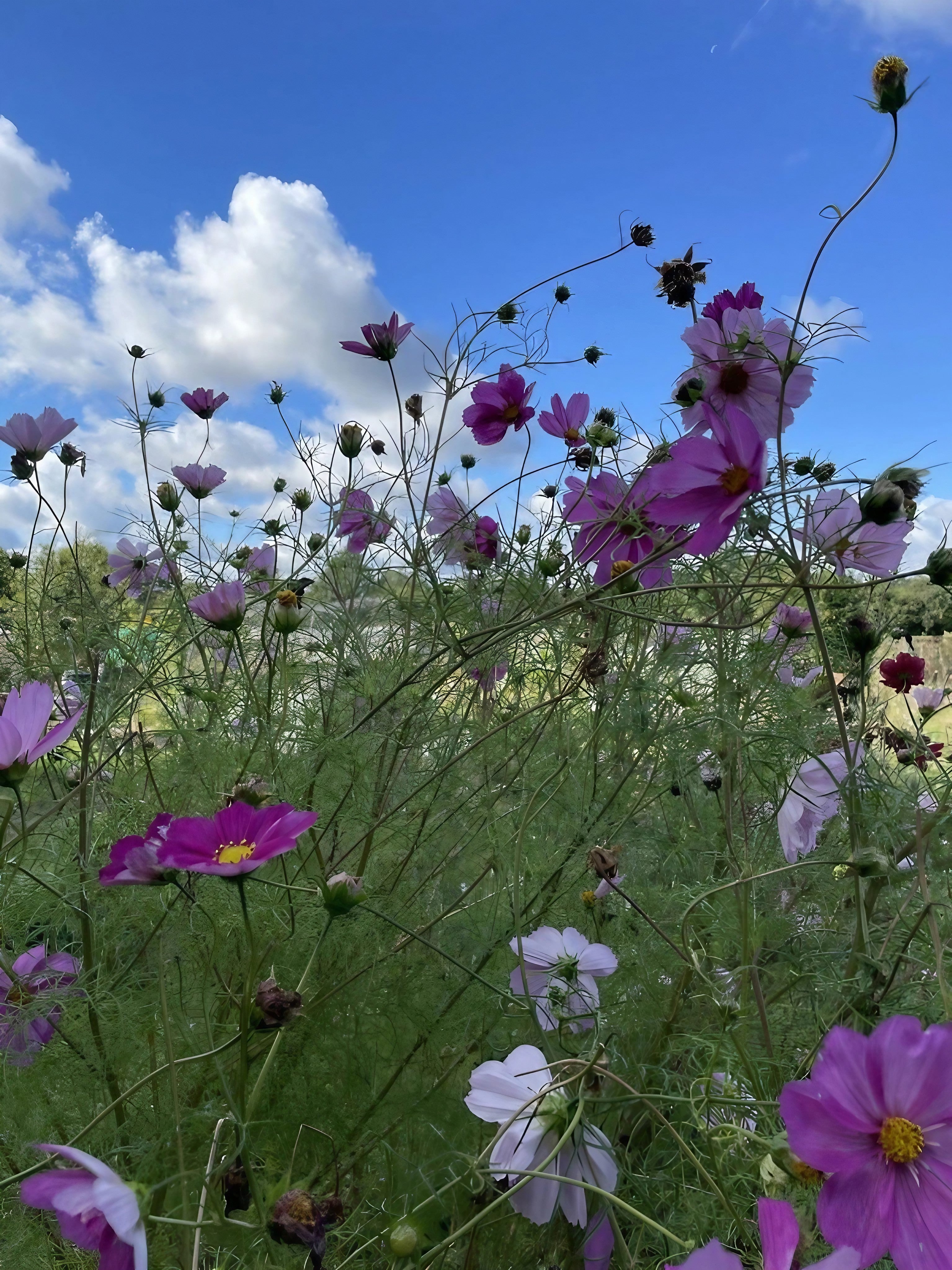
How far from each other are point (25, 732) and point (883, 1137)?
1.60ft

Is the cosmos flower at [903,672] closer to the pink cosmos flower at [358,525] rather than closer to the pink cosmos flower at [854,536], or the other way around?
the pink cosmos flower at [854,536]

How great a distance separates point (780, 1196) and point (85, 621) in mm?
1043

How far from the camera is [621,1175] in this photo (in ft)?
1.77

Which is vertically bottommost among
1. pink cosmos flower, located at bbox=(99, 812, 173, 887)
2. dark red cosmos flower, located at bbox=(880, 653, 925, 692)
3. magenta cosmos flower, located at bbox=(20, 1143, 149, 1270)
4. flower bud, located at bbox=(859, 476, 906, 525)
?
magenta cosmos flower, located at bbox=(20, 1143, 149, 1270)

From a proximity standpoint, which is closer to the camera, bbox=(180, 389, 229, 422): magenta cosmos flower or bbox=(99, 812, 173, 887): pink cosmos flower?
bbox=(99, 812, 173, 887): pink cosmos flower

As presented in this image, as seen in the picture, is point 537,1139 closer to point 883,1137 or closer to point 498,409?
point 883,1137

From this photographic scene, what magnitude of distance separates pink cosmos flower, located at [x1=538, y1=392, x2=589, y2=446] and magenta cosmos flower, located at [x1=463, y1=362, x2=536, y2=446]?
0.09ft

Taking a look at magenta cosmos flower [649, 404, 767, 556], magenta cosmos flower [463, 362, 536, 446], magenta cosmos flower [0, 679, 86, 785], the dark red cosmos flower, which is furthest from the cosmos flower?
magenta cosmos flower [0, 679, 86, 785]

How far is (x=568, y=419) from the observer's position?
1.02 m

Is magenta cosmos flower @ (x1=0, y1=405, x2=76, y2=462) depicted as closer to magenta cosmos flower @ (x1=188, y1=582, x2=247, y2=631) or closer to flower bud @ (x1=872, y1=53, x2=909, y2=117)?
magenta cosmos flower @ (x1=188, y1=582, x2=247, y2=631)

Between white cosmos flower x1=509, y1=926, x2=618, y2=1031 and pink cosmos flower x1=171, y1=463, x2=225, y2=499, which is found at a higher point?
pink cosmos flower x1=171, y1=463, x2=225, y2=499

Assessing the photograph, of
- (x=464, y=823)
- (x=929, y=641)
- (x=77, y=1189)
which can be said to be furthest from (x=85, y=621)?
(x=929, y=641)

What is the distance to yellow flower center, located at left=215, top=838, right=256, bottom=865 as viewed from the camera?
0.38 m

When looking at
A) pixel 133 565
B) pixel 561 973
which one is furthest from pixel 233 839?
pixel 133 565
